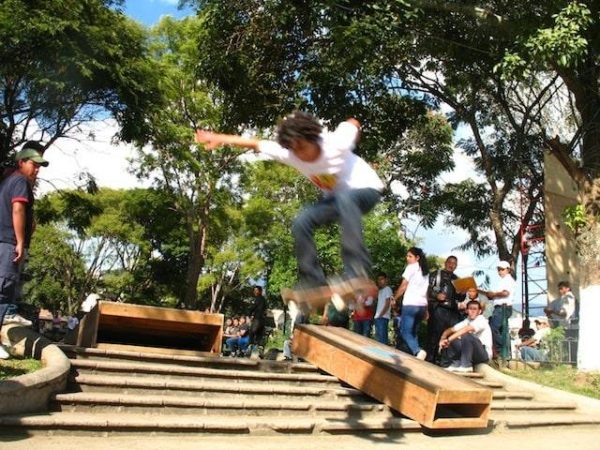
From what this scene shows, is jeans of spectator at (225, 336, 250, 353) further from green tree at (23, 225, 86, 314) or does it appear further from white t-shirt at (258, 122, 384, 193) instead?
green tree at (23, 225, 86, 314)

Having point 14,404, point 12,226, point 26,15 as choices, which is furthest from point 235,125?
point 14,404

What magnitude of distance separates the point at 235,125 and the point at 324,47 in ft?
9.76

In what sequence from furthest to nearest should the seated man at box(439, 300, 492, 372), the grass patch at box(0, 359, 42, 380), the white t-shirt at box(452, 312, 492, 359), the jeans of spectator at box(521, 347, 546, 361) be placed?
the jeans of spectator at box(521, 347, 546, 361) → the white t-shirt at box(452, 312, 492, 359) → the seated man at box(439, 300, 492, 372) → the grass patch at box(0, 359, 42, 380)

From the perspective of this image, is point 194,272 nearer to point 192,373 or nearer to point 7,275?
point 192,373

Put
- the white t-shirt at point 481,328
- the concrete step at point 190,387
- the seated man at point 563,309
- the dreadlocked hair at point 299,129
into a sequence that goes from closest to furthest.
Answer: the dreadlocked hair at point 299,129 → the concrete step at point 190,387 → the white t-shirt at point 481,328 → the seated man at point 563,309

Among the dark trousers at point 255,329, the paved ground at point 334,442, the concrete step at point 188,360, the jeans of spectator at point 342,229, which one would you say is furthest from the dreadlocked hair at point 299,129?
the dark trousers at point 255,329

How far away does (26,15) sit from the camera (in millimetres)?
13719

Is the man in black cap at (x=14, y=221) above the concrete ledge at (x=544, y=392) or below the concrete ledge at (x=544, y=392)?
above

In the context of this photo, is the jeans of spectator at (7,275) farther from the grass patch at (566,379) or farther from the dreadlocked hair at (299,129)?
the grass patch at (566,379)

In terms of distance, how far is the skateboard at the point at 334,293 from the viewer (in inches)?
172

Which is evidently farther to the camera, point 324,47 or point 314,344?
point 324,47

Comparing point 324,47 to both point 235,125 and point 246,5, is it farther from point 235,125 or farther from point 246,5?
point 235,125

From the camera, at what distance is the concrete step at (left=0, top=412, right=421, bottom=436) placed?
450 centimetres

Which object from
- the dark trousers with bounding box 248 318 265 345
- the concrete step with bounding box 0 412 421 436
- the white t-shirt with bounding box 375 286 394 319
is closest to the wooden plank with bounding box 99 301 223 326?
the concrete step with bounding box 0 412 421 436
